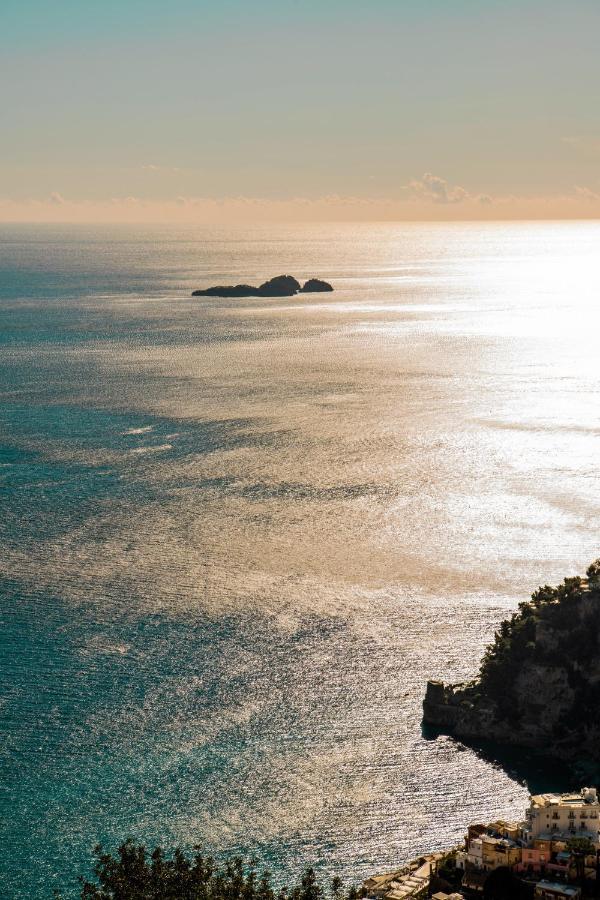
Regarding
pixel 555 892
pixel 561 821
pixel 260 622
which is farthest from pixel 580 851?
pixel 260 622

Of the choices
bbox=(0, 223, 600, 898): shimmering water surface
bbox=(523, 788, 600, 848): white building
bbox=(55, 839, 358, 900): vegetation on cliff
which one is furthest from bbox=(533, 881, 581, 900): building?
bbox=(0, 223, 600, 898): shimmering water surface

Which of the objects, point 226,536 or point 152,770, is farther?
point 226,536

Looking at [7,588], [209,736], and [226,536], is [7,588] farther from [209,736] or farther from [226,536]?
[209,736]

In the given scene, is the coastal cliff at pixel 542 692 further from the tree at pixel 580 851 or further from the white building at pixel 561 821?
the tree at pixel 580 851

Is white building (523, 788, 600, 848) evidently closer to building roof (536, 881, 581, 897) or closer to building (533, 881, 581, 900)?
building roof (536, 881, 581, 897)

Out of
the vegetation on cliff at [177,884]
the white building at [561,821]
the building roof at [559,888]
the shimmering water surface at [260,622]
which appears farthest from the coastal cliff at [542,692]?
the vegetation on cliff at [177,884]

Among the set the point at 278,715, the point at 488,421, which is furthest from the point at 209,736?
the point at 488,421
